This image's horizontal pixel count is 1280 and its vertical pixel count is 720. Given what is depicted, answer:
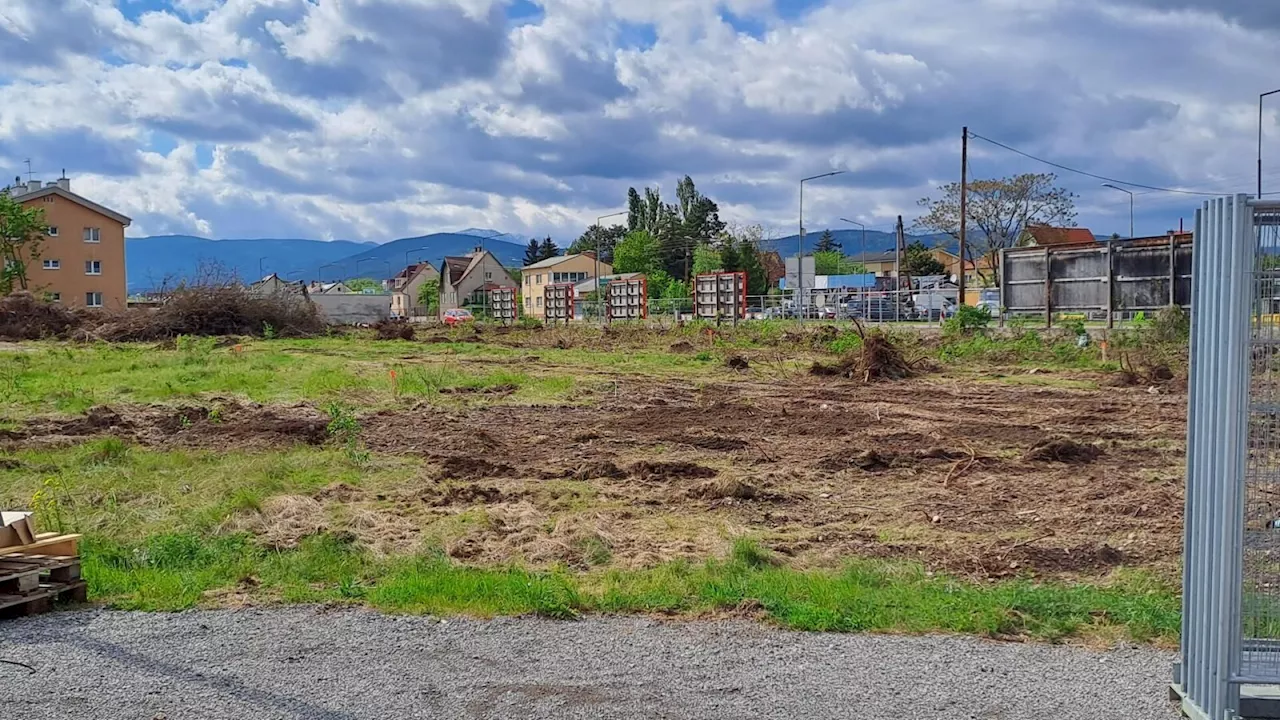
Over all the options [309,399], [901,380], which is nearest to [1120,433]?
[901,380]

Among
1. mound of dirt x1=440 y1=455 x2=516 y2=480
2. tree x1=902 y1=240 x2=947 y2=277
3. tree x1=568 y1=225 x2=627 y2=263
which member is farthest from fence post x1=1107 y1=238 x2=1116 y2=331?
tree x1=568 y1=225 x2=627 y2=263

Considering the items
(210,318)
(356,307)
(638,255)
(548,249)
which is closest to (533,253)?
(548,249)

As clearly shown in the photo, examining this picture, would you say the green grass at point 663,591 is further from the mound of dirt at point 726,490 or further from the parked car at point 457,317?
the parked car at point 457,317

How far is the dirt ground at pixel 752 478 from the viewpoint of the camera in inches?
319

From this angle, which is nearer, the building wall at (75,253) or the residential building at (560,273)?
the building wall at (75,253)

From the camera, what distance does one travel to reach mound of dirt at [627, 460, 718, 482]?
11.3 m

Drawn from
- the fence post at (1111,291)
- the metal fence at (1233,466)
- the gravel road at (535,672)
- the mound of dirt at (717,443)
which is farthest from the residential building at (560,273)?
the metal fence at (1233,466)

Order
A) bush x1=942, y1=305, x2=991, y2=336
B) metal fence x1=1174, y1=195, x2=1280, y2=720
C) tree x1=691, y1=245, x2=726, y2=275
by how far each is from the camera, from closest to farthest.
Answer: metal fence x1=1174, y1=195, x2=1280, y2=720 < bush x1=942, y1=305, x2=991, y2=336 < tree x1=691, y1=245, x2=726, y2=275

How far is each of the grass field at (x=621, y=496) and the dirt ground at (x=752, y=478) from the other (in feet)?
0.15

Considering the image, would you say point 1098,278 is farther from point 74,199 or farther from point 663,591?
point 74,199

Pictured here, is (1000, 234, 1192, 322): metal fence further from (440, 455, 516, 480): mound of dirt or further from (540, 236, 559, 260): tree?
(540, 236, 559, 260): tree

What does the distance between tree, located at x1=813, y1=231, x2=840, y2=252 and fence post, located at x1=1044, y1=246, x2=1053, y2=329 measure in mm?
125264

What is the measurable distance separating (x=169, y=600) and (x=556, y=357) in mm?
25169

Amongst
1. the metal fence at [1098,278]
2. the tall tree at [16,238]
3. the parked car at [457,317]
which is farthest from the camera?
the parked car at [457,317]
